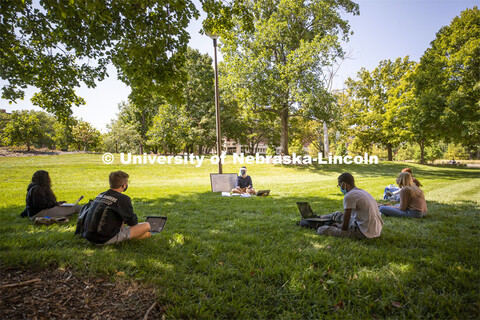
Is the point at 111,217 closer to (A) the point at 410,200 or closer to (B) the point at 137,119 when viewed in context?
(A) the point at 410,200

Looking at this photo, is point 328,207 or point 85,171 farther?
point 85,171

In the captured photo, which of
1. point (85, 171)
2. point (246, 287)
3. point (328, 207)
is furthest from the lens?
point (85, 171)

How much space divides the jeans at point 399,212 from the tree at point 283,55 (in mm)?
16563

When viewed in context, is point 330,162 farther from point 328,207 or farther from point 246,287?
point 246,287

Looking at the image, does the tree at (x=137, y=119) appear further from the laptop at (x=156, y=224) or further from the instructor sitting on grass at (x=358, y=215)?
the instructor sitting on grass at (x=358, y=215)

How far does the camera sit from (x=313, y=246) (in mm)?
4062

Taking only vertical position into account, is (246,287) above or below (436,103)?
below

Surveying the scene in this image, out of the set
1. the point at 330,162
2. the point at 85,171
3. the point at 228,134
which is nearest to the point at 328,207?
the point at 85,171

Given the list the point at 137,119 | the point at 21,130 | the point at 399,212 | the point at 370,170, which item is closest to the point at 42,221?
the point at 399,212

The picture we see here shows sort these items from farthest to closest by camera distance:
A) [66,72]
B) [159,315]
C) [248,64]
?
[248,64]
[66,72]
[159,315]

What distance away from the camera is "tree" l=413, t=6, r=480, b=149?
20.0 m

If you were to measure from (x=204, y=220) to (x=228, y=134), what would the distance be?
38911 mm

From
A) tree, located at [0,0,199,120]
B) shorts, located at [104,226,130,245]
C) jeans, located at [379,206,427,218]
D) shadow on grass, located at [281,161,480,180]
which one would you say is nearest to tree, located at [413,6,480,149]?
shadow on grass, located at [281,161,480,180]

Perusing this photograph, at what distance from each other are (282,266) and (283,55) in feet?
85.0
